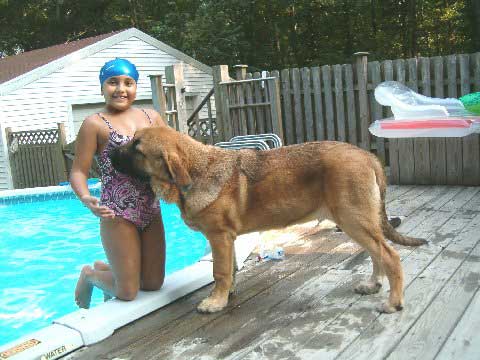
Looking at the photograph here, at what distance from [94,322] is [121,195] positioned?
0.85 metres

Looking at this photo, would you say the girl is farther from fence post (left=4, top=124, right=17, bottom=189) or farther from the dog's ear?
fence post (left=4, top=124, right=17, bottom=189)

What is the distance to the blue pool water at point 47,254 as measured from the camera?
19.7 feet

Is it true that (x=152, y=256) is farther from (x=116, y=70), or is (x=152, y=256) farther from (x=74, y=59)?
(x=74, y=59)

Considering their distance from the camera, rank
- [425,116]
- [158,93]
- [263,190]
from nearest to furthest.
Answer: [263,190], [425,116], [158,93]

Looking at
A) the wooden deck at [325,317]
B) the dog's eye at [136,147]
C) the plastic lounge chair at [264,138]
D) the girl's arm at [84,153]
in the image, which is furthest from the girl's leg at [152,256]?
the plastic lounge chair at [264,138]

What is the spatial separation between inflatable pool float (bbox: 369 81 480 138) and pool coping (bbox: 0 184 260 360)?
388 centimetres

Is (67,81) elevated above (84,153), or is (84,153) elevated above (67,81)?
(67,81)

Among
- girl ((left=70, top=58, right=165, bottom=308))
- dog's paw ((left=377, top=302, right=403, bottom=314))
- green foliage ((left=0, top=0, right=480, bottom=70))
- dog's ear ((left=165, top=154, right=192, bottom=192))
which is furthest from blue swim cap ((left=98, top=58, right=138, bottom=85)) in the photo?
green foliage ((left=0, top=0, right=480, bottom=70))

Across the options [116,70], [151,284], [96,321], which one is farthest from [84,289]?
[116,70]

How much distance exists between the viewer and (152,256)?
12.0 ft

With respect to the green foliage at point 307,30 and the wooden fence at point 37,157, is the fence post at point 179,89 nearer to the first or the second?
the wooden fence at point 37,157

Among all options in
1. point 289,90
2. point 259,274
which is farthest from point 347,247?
point 289,90

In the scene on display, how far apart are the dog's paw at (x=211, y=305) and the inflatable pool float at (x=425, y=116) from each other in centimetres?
435

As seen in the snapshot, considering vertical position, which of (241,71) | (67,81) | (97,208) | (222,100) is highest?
(67,81)
